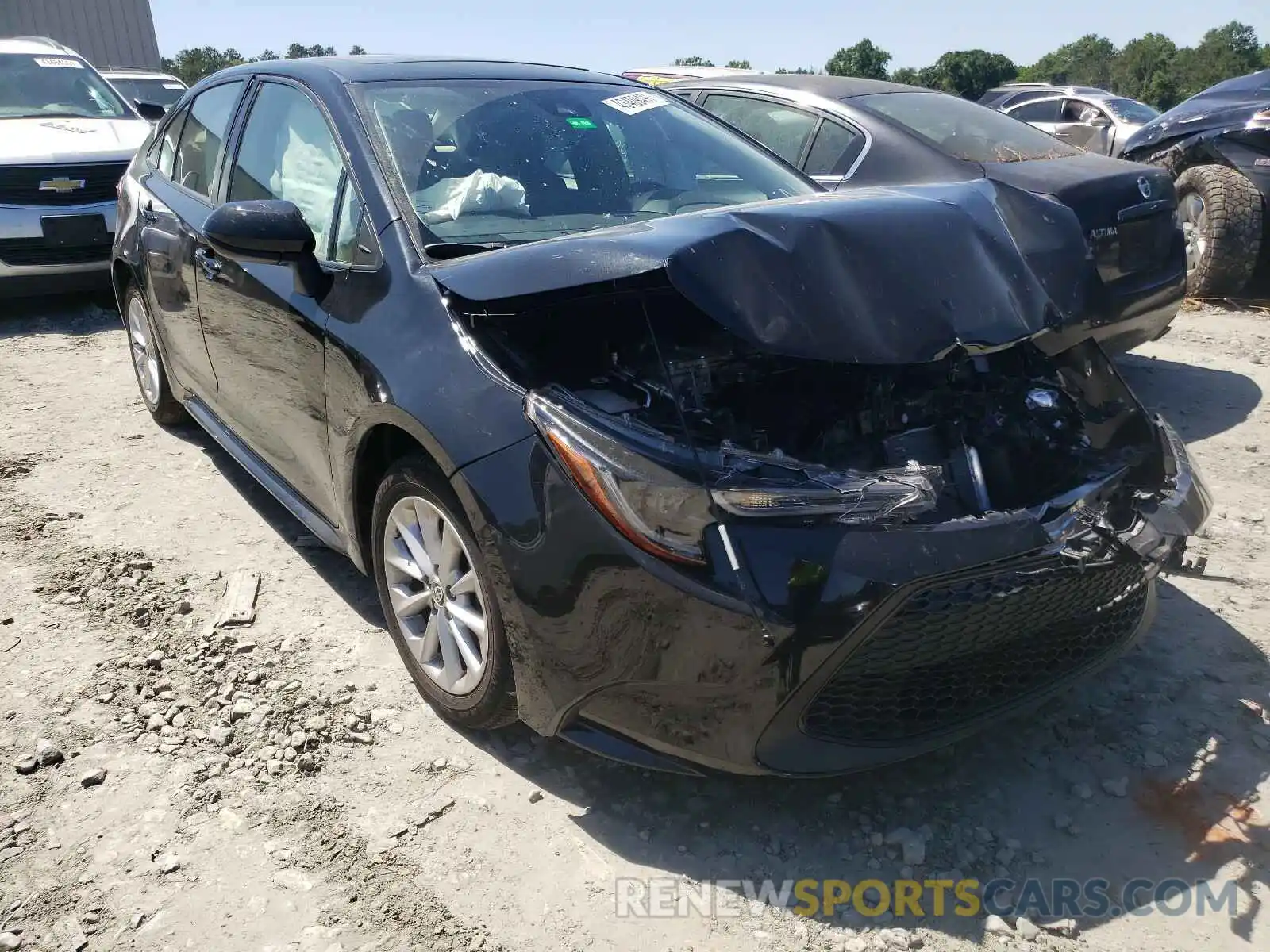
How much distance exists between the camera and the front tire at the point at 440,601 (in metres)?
2.37

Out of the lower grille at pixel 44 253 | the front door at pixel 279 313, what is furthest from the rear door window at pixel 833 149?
the lower grille at pixel 44 253

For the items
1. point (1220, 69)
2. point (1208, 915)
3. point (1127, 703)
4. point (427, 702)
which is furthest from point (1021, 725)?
point (1220, 69)

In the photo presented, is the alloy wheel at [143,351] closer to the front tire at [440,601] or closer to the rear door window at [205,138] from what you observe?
the rear door window at [205,138]

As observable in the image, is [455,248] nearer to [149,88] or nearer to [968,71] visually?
[149,88]

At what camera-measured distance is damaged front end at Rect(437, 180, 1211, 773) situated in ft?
6.49

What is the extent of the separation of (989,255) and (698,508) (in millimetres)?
1091

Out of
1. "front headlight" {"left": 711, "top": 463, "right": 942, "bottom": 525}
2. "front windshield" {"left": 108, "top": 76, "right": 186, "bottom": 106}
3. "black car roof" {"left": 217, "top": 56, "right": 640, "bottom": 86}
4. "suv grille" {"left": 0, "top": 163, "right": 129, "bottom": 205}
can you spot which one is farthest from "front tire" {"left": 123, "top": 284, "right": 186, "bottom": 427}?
"front windshield" {"left": 108, "top": 76, "right": 186, "bottom": 106}

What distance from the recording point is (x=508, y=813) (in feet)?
7.80

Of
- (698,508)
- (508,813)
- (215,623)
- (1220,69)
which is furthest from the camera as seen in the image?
(1220,69)

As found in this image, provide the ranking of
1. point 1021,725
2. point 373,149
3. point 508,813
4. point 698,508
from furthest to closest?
point 373,149 < point 1021,725 < point 508,813 < point 698,508

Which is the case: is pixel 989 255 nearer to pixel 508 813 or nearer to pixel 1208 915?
pixel 1208 915

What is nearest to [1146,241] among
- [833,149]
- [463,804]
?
[833,149]

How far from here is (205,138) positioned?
399 centimetres

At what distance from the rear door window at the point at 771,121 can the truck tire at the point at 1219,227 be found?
3381 mm
